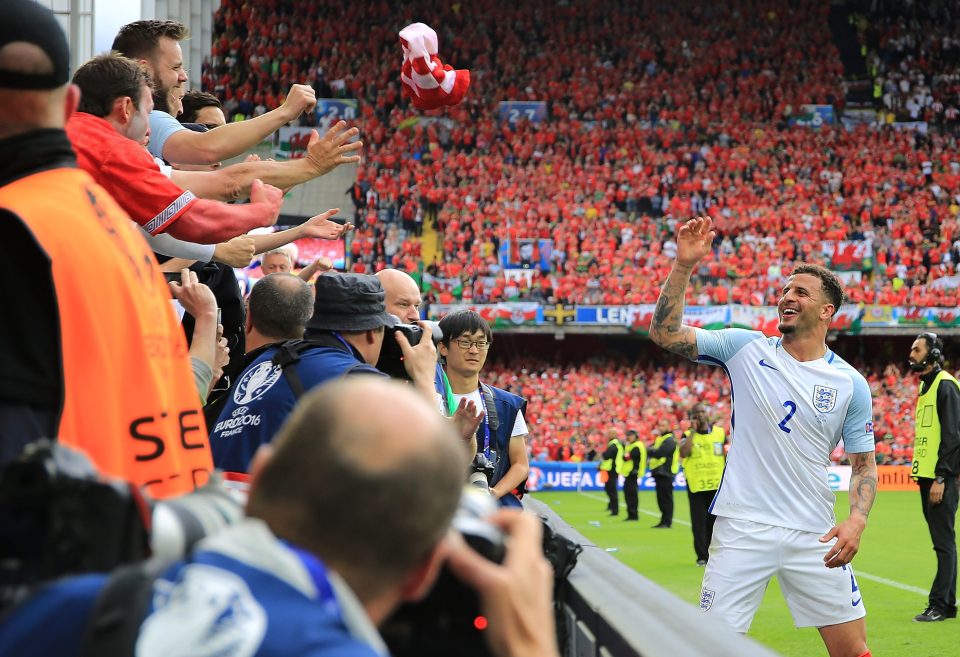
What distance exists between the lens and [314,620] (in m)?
1.16

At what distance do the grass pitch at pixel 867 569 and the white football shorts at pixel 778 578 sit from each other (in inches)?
95.8

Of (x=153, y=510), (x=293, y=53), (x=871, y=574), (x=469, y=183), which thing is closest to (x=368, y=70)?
(x=293, y=53)

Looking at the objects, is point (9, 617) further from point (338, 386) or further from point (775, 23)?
point (775, 23)

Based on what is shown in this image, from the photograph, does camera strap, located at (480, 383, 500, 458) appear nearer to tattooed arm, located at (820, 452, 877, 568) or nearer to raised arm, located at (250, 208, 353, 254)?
raised arm, located at (250, 208, 353, 254)

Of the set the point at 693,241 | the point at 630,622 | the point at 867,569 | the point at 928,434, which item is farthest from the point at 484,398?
the point at 867,569

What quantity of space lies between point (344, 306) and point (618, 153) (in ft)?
119

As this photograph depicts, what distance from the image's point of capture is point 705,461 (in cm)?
1564

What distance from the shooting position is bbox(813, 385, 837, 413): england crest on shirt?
638 cm

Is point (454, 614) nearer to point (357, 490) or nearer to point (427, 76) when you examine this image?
point (357, 490)

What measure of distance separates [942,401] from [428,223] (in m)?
26.8

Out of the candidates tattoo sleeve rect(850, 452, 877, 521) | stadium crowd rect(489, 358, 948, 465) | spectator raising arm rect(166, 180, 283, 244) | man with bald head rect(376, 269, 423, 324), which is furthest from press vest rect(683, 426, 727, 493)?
stadium crowd rect(489, 358, 948, 465)

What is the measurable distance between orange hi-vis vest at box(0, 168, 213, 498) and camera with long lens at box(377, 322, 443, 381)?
1.88m

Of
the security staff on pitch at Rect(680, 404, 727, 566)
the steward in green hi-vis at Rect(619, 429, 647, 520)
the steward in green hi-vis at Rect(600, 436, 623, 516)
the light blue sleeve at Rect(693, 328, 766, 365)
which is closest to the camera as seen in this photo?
the light blue sleeve at Rect(693, 328, 766, 365)

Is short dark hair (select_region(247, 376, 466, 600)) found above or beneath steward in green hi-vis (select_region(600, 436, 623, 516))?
above
